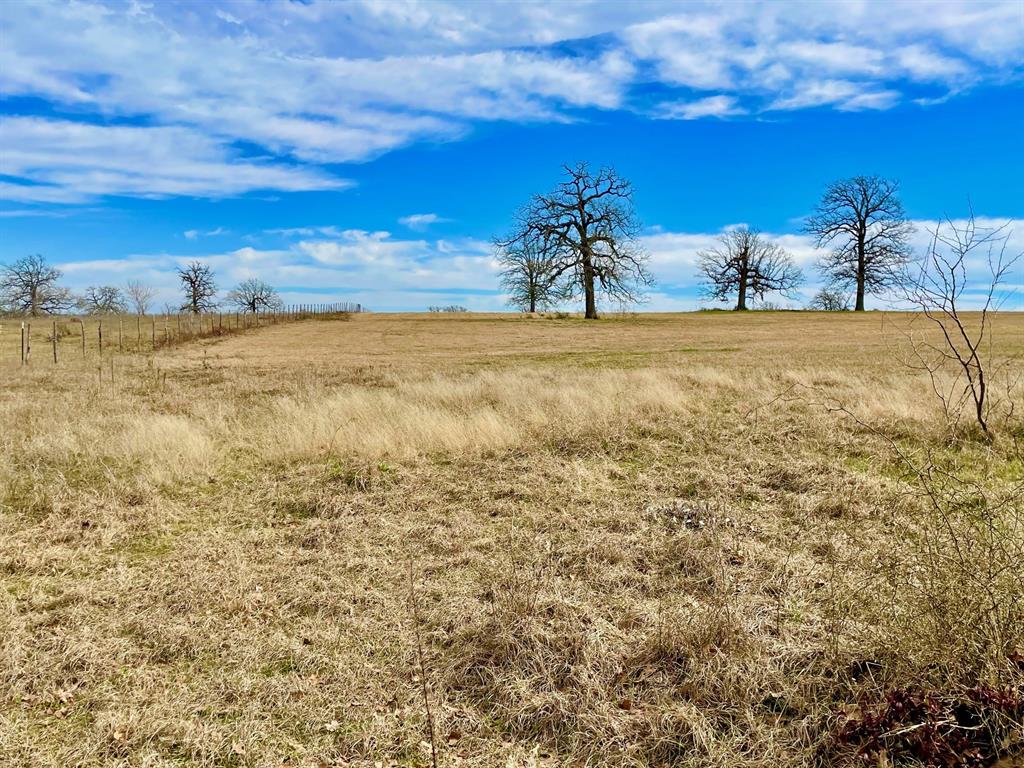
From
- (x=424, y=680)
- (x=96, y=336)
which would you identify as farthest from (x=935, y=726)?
(x=96, y=336)

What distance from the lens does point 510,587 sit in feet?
13.4

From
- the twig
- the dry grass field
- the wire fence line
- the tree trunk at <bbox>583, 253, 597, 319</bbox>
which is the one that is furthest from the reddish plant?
the tree trunk at <bbox>583, 253, 597, 319</bbox>

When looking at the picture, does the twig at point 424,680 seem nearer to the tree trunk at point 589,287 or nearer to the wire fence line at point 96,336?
the wire fence line at point 96,336

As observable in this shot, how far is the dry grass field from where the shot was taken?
9.23 feet

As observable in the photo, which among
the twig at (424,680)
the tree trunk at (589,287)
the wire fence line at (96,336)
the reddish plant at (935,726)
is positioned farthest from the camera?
the tree trunk at (589,287)

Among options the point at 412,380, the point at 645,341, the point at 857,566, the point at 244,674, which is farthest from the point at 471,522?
the point at 645,341

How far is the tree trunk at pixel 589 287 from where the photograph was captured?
1752 inches

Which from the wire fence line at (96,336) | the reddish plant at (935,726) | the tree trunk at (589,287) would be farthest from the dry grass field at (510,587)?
the tree trunk at (589,287)

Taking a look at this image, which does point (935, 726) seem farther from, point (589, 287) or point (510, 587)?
point (589, 287)

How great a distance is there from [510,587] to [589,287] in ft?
143

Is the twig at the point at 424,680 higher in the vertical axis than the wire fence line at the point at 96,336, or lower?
lower

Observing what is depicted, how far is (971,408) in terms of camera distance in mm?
8781

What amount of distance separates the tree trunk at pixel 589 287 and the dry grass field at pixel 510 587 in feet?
118

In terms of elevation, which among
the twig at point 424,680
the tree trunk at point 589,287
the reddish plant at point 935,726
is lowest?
the twig at point 424,680
